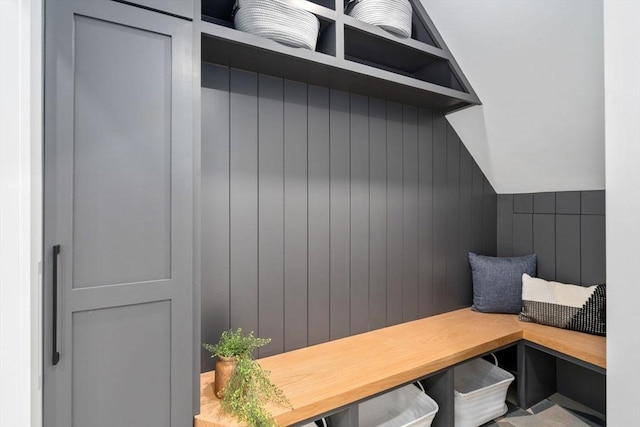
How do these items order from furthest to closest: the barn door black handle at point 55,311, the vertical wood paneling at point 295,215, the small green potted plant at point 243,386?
the vertical wood paneling at point 295,215
the small green potted plant at point 243,386
the barn door black handle at point 55,311

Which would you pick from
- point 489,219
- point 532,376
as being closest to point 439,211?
point 489,219

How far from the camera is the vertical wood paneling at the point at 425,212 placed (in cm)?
232

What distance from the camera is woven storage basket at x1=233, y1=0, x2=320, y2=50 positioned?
1434 mm

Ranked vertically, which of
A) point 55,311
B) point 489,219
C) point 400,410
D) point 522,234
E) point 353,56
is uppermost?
point 353,56

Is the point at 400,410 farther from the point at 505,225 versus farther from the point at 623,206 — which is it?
the point at 505,225

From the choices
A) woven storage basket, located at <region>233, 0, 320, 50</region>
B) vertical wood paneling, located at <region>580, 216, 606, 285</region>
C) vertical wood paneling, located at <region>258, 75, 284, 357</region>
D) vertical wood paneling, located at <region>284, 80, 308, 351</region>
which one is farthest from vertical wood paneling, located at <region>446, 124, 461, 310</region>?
woven storage basket, located at <region>233, 0, 320, 50</region>

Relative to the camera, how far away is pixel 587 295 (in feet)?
6.70

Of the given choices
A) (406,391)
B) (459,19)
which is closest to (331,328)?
(406,391)

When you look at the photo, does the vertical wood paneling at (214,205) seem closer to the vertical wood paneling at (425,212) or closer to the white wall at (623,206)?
the vertical wood paneling at (425,212)

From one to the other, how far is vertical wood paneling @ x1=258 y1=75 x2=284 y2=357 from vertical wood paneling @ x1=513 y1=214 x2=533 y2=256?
192 centimetres

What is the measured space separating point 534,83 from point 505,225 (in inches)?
46.0

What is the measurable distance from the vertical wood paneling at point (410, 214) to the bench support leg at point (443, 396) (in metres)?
0.49

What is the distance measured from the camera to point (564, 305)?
209 cm
